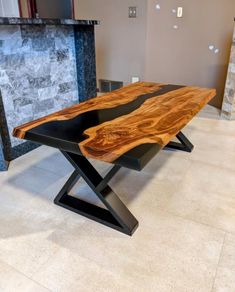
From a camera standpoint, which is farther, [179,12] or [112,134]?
[179,12]

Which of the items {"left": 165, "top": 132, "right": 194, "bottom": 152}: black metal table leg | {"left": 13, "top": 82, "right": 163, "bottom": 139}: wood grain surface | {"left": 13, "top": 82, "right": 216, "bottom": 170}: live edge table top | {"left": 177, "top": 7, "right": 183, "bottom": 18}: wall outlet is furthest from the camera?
{"left": 177, "top": 7, "right": 183, "bottom": 18}: wall outlet

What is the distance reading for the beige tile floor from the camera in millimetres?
1104

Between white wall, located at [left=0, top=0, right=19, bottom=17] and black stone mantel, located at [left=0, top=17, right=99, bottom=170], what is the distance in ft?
6.81

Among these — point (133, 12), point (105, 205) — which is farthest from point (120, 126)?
point (133, 12)

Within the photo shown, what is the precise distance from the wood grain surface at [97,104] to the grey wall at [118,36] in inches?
61.8

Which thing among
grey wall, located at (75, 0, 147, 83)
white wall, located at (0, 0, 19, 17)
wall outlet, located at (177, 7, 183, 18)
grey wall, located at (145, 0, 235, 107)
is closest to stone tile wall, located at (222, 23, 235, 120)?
grey wall, located at (145, 0, 235, 107)

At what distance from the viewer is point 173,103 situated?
65.8 inches

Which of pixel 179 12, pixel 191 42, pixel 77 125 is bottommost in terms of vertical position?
pixel 77 125

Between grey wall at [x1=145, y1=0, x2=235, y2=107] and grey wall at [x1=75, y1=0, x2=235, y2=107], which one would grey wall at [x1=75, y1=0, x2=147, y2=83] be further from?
grey wall at [x1=145, y1=0, x2=235, y2=107]

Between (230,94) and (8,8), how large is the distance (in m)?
3.34

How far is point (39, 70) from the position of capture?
2143mm

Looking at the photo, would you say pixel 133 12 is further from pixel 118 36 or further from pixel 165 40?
pixel 165 40

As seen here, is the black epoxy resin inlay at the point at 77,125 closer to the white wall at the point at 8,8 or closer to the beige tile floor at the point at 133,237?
the beige tile floor at the point at 133,237

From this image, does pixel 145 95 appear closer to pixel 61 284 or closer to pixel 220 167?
pixel 220 167
